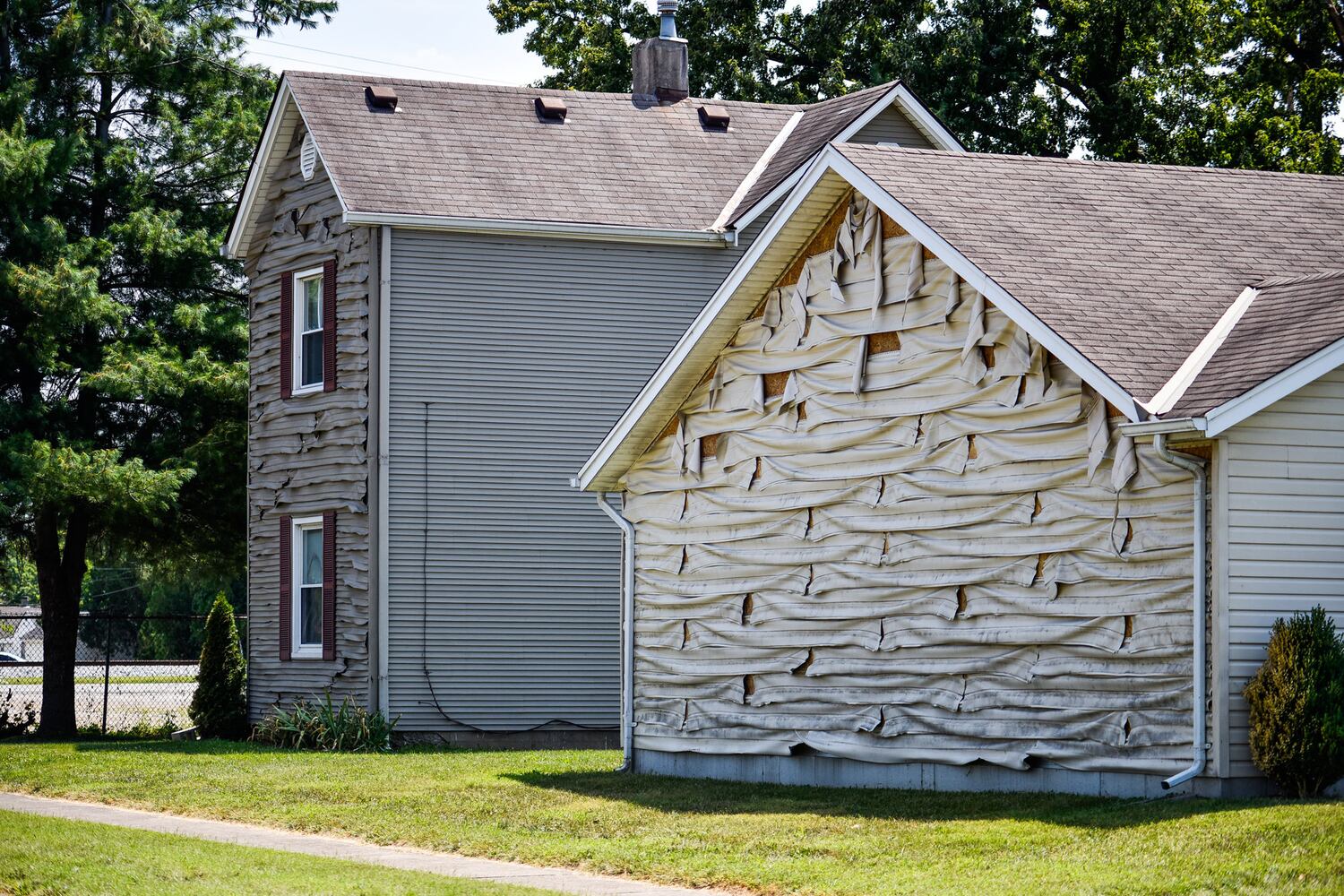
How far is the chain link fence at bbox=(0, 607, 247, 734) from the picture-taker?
30.4 meters

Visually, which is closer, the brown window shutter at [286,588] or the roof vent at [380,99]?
the brown window shutter at [286,588]

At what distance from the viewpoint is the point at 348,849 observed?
1281 cm

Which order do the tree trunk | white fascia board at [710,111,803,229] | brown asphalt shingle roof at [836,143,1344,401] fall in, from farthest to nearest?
1. the tree trunk
2. white fascia board at [710,111,803,229]
3. brown asphalt shingle roof at [836,143,1344,401]

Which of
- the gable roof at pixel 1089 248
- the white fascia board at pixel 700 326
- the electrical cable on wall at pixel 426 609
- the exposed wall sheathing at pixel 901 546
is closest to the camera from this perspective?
the exposed wall sheathing at pixel 901 546

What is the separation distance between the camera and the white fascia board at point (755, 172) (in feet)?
80.5

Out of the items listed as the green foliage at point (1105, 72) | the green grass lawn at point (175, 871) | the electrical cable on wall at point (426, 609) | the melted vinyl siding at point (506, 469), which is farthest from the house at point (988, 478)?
the green foliage at point (1105, 72)

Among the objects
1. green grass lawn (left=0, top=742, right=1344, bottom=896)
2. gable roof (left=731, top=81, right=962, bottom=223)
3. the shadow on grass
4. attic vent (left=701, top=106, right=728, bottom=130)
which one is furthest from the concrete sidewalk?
attic vent (left=701, top=106, right=728, bottom=130)

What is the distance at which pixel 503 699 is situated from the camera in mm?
23125

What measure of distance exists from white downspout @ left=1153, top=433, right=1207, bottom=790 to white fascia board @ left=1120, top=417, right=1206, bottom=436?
13 centimetres

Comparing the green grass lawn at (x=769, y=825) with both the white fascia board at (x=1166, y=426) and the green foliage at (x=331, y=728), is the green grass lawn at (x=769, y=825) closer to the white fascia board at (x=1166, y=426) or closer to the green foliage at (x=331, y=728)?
the white fascia board at (x=1166, y=426)

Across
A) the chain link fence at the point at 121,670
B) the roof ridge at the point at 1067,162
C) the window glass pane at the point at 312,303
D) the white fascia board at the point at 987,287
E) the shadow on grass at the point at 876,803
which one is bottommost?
the chain link fence at the point at 121,670

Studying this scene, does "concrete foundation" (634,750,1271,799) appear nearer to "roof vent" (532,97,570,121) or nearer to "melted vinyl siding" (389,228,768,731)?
"melted vinyl siding" (389,228,768,731)

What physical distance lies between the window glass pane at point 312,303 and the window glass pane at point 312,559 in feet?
9.48

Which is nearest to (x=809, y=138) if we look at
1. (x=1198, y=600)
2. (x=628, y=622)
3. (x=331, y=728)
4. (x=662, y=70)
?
(x=662, y=70)
